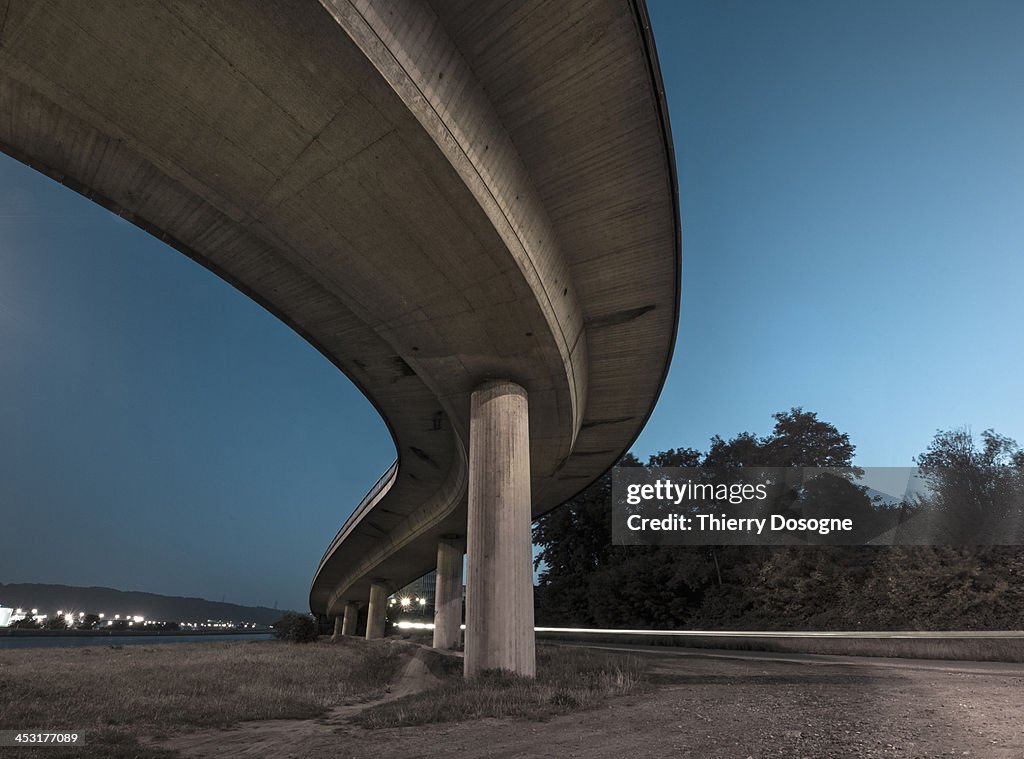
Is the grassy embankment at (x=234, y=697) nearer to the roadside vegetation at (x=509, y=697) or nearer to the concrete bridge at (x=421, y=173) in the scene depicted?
the roadside vegetation at (x=509, y=697)

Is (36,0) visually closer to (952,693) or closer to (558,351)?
(558,351)

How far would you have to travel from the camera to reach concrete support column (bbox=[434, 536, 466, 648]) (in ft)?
88.1

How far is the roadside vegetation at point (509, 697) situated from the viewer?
6.99 m

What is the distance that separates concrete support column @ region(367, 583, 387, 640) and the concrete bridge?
37.9m

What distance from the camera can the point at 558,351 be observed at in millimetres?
12070

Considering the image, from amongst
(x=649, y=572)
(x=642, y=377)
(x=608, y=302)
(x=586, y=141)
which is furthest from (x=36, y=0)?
(x=649, y=572)

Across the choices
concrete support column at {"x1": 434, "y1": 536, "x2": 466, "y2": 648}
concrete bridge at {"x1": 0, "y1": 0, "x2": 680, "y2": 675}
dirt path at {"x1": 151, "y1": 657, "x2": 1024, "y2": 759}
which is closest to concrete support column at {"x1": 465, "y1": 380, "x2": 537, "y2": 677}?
concrete bridge at {"x1": 0, "y1": 0, "x2": 680, "y2": 675}

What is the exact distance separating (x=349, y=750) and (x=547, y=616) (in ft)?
160

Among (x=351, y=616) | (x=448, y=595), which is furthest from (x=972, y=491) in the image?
(x=351, y=616)

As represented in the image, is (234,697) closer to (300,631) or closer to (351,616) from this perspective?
(300,631)

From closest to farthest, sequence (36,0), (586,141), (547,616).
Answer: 1. (36,0)
2. (586,141)
3. (547,616)

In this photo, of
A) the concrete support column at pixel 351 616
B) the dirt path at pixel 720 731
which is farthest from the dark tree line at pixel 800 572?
the concrete support column at pixel 351 616

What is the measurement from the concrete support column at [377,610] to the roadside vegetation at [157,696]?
34548 millimetres

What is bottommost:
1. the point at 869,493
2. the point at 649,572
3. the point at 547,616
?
the point at 547,616
